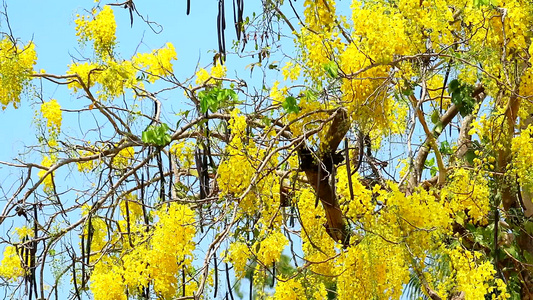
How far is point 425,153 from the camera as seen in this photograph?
6.09 meters

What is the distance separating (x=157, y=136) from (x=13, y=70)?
1.21 metres

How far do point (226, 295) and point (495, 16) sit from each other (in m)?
2.00

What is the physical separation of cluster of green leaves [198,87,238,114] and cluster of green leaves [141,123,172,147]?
0.25 metres

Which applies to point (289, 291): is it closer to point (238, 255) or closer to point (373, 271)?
point (238, 255)

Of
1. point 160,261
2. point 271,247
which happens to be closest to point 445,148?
point 271,247

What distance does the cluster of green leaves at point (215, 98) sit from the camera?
511 centimetres

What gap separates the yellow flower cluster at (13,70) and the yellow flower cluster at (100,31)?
0.34 metres

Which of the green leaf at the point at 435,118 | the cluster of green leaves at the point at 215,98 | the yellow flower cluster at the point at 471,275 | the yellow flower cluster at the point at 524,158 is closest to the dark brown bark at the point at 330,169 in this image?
the cluster of green leaves at the point at 215,98

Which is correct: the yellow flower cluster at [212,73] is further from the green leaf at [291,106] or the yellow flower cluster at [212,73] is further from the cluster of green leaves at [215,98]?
the green leaf at [291,106]

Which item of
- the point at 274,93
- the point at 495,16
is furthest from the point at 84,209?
the point at 495,16

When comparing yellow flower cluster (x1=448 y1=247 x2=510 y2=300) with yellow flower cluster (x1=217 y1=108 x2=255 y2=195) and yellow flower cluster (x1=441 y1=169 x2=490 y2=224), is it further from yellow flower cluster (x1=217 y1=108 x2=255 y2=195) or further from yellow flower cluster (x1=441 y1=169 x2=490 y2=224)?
yellow flower cluster (x1=217 y1=108 x2=255 y2=195)

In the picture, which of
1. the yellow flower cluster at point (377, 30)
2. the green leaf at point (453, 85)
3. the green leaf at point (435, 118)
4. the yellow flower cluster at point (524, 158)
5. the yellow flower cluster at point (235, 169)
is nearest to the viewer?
the yellow flower cluster at point (377, 30)

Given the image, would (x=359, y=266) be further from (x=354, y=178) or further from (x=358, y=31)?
(x=358, y=31)

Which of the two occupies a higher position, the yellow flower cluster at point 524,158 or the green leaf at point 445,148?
the green leaf at point 445,148
